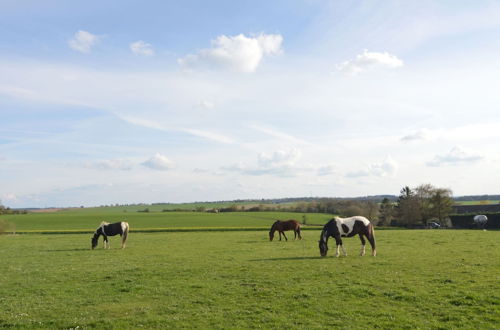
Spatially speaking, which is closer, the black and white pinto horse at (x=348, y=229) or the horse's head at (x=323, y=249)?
the horse's head at (x=323, y=249)

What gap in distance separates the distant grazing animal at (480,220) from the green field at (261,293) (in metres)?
47.1

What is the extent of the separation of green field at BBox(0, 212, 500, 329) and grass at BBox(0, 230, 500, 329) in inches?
1.2

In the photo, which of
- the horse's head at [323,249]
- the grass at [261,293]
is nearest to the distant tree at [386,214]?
the grass at [261,293]

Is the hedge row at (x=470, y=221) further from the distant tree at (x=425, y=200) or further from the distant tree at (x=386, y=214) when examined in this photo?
the distant tree at (x=386, y=214)

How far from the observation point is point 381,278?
13.7 meters

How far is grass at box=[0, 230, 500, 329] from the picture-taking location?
9.59 m

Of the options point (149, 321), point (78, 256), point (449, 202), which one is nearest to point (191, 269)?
point (149, 321)

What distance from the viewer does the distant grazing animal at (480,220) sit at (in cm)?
5959

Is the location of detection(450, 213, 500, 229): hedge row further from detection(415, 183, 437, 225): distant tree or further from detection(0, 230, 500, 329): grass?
detection(0, 230, 500, 329): grass

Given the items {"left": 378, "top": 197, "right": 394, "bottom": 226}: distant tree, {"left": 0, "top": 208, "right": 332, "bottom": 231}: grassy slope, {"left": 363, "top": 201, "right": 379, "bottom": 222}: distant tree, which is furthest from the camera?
{"left": 363, "top": 201, "right": 379, "bottom": 222}: distant tree

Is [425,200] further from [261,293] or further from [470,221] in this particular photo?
[261,293]

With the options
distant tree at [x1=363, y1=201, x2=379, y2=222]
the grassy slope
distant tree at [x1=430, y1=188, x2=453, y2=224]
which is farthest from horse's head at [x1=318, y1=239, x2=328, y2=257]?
distant tree at [x1=363, y1=201, x2=379, y2=222]

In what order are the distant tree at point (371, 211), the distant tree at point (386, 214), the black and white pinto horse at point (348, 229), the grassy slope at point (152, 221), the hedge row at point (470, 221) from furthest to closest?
1. the distant tree at point (371, 211)
2. the distant tree at point (386, 214)
3. the grassy slope at point (152, 221)
4. the hedge row at point (470, 221)
5. the black and white pinto horse at point (348, 229)

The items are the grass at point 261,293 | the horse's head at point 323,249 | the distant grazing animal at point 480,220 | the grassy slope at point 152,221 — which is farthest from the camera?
the grassy slope at point 152,221
